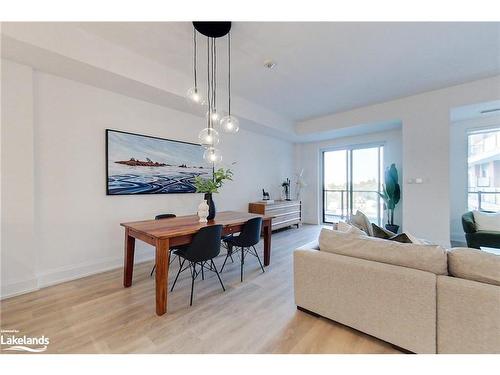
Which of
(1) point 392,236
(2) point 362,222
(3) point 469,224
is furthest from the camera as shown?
(3) point 469,224

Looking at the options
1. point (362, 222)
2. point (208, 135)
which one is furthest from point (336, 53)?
point (362, 222)

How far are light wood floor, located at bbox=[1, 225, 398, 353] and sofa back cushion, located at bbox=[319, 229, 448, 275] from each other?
2.08ft

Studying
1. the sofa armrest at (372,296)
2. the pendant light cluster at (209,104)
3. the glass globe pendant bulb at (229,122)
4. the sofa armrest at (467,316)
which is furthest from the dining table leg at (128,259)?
the sofa armrest at (467,316)

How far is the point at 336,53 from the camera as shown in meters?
2.79

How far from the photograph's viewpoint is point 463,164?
15.1ft

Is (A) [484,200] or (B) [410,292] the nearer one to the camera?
(B) [410,292]

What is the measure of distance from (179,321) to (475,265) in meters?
2.25

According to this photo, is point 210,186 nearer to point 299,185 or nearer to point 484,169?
point 299,185

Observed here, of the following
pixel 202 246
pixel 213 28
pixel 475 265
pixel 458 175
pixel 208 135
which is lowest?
pixel 202 246
